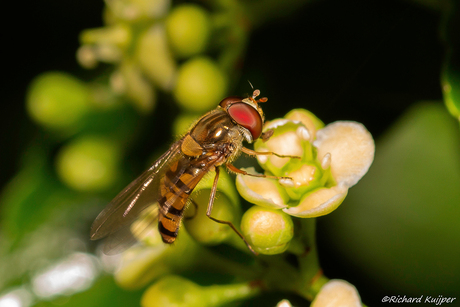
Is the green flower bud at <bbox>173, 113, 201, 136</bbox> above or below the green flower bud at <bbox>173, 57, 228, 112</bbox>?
below

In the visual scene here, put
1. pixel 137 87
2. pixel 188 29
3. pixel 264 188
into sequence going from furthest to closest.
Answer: pixel 137 87
pixel 188 29
pixel 264 188

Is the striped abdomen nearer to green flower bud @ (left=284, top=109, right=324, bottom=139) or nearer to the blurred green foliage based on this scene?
the blurred green foliage

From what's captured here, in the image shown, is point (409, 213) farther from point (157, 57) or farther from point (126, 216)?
point (157, 57)

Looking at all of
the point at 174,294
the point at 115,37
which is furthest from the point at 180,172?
the point at 115,37

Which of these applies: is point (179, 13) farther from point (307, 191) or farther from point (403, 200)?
point (403, 200)

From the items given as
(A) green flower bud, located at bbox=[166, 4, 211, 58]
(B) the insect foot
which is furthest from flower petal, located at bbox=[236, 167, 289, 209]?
(A) green flower bud, located at bbox=[166, 4, 211, 58]

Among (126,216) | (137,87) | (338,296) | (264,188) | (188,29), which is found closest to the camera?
(338,296)

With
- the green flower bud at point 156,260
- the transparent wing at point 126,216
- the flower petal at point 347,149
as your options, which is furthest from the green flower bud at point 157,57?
the flower petal at point 347,149
